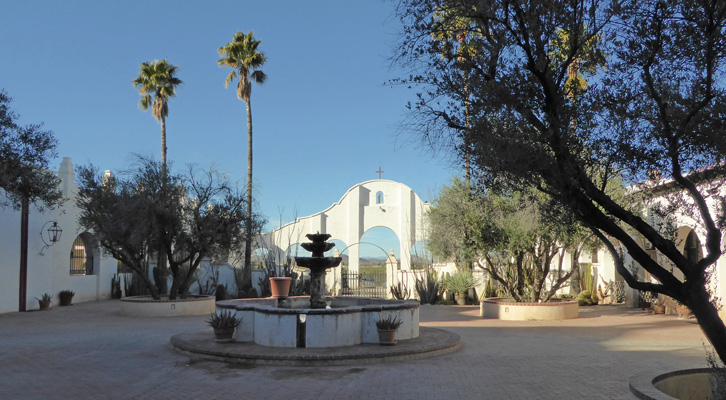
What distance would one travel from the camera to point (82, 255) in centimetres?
2662

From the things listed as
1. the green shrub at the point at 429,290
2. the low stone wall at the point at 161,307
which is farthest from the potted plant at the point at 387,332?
the green shrub at the point at 429,290

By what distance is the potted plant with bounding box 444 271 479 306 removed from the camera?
25125mm

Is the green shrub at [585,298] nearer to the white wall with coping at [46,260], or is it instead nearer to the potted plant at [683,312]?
the potted plant at [683,312]

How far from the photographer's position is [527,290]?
790 inches

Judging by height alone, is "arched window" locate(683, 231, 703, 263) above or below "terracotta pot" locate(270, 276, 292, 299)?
above

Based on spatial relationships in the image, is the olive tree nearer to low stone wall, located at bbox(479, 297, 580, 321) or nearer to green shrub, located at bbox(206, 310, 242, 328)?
green shrub, located at bbox(206, 310, 242, 328)

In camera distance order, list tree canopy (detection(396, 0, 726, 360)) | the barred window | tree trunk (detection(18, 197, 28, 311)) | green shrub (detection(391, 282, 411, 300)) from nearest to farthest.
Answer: tree canopy (detection(396, 0, 726, 360)), tree trunk (detection(18, 197, 28, 311)), the barred window, green shrub (detection(391, 282, 411, 300))

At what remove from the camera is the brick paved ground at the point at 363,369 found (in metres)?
8.37

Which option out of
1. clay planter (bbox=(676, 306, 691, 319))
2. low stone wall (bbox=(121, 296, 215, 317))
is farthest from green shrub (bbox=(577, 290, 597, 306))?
low stone wall (bbox=(121, 296, 215, 317))

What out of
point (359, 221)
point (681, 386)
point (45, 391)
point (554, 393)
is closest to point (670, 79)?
point (681, 386)

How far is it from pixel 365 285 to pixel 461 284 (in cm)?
783

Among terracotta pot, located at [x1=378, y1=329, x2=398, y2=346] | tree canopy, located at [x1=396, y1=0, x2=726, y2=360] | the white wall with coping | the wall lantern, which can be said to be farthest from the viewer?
the wall lantern

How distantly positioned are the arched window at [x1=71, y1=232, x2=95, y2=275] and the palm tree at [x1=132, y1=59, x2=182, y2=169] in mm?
6853

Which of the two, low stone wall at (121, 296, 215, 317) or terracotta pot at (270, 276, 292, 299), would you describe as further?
low stone wall at (121, 296, 215, 317)
